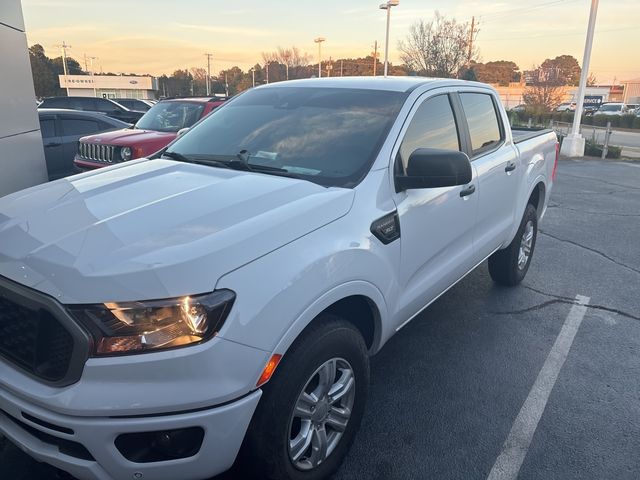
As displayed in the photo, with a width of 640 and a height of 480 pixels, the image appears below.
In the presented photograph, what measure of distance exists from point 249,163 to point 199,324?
1457mm

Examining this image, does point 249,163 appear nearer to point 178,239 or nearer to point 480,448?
point 178,239

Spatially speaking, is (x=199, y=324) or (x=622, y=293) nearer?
(x=199, y=324)

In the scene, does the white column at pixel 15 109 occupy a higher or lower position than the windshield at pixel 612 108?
higher

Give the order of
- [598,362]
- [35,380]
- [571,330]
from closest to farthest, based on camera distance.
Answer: [35,380] < [598,362] < [571,330]

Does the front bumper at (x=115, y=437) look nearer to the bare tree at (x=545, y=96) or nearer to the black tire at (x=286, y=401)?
the black tire at (x=286, y=401)

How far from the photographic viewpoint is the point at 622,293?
5.23 meters

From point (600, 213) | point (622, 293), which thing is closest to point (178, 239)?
point (622, 293)

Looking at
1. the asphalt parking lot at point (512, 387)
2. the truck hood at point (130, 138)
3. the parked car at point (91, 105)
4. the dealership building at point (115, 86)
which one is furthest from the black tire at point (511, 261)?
the dealership building at point (115, 86)

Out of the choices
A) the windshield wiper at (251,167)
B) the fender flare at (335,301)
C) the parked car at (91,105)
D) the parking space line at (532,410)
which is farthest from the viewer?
the parked car at (91,105)

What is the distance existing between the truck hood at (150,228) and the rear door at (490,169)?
1753 millimetres

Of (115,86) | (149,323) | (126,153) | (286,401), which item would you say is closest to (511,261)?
(286,401)

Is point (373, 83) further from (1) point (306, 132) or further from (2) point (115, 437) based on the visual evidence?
(2) point (115, 437)

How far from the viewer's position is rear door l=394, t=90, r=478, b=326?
297cm

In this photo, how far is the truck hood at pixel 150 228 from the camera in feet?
6.15
